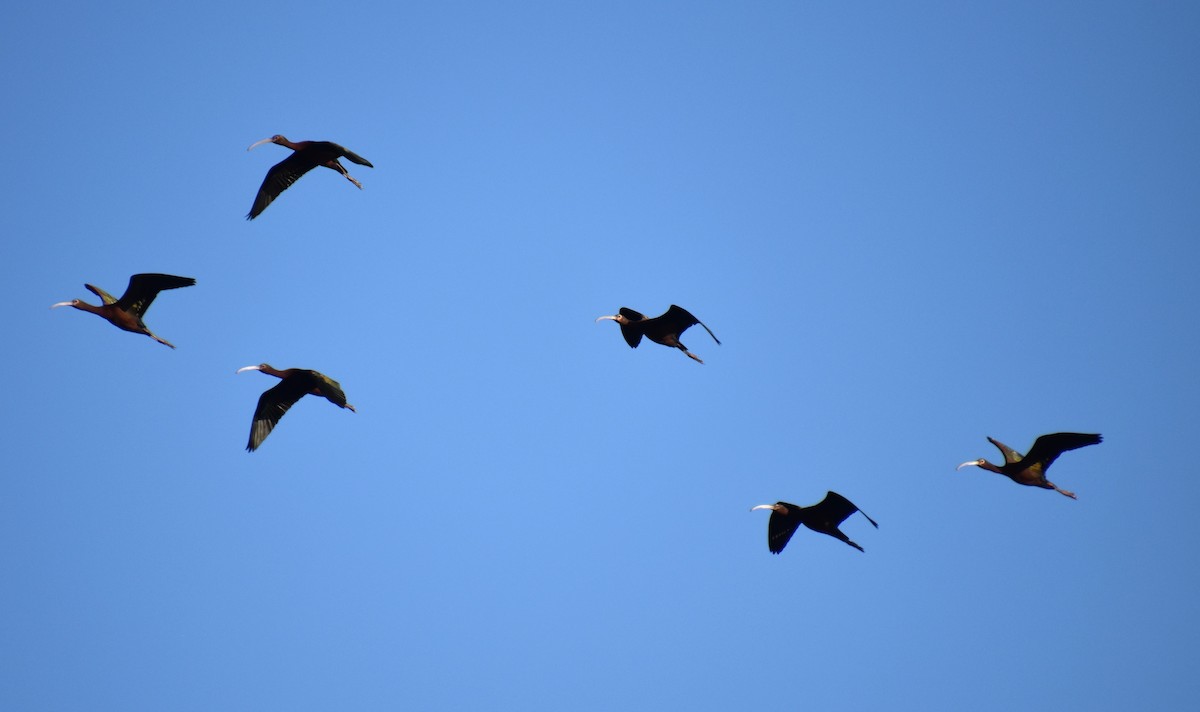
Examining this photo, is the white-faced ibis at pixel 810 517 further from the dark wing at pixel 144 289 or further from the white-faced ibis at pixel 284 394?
the dark wing at pixel 144 289

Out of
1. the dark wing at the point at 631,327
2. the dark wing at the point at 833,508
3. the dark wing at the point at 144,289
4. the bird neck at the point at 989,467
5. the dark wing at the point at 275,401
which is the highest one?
the dark wing at the point at 631,327

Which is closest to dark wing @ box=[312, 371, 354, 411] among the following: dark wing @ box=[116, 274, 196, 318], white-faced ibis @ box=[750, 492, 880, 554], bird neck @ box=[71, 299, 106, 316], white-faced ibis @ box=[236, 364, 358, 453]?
white-faced ibis @ box=[236, 364, 358, 453]

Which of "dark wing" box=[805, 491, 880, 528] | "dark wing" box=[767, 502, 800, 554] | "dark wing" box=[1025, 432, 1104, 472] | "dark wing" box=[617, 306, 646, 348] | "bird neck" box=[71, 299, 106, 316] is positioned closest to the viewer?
"dark wing" box=[805, 491, 880, 528]

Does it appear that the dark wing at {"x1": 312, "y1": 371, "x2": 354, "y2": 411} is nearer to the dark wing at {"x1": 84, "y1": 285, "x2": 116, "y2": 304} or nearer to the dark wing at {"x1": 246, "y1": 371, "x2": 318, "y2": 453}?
the dark wing at {"x1": 246, "y1": 371, "x2": 318, "y2": 453}

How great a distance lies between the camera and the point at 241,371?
31.3m

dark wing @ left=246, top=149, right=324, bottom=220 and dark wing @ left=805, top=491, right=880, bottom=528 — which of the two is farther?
dark wing @ left=246, top=149, right=324, bottom=220

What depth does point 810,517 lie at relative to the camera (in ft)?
102

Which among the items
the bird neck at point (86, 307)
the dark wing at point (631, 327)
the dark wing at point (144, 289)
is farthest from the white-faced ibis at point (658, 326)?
the bird neck at point (86, 307)

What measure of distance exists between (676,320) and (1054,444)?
28.2ft

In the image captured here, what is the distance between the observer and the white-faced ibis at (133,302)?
31578 mm

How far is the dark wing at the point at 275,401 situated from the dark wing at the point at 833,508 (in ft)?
36.1

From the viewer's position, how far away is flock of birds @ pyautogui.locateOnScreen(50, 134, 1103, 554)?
3116 cm

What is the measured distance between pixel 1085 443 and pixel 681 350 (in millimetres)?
9038

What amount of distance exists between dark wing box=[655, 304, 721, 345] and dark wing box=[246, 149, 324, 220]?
331 inches
